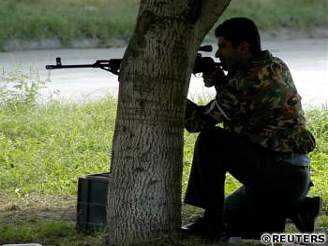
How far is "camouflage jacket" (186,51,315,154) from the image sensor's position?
4.71 metres

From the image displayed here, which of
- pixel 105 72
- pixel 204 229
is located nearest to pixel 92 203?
pixel 204 229

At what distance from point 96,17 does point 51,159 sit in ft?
35.5

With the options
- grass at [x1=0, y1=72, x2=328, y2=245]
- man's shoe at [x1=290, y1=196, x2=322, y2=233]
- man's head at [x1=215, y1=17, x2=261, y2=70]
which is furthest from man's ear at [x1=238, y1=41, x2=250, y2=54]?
grass at [x1=0, y1=72, x2=328, y2=245]

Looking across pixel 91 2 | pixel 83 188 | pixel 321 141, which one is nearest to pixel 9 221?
pixel 83 188

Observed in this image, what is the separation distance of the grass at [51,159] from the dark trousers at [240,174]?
0.28 m

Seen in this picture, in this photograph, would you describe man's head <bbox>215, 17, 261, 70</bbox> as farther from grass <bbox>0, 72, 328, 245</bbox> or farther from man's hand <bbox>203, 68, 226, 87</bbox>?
grass <bbox>0, 72, 328, 245</bbox>

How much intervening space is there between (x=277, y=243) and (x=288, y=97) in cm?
75

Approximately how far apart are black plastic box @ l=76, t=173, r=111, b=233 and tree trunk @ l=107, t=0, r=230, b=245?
0.43m

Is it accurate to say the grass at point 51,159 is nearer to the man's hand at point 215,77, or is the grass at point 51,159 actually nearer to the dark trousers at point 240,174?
the dark trousers at point 240,174

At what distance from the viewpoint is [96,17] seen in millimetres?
17953

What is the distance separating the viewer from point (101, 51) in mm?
16078

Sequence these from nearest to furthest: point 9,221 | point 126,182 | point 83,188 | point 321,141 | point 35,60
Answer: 1. point 126,182
2. point 83,188
3. point 9,221
4. point 321,141
5. point 35,60

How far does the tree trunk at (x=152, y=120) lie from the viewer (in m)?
4.57

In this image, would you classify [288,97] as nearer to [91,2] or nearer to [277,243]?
[277,243]
